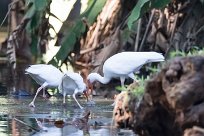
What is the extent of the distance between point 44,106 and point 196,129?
7281 mm

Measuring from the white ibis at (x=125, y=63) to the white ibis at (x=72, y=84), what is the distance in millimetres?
787

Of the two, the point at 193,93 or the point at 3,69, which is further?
the point at 3,69

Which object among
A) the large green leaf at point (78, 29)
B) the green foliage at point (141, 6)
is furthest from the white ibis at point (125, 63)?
the large green leaf at point (78, 29)

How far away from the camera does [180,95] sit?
546 centimetres

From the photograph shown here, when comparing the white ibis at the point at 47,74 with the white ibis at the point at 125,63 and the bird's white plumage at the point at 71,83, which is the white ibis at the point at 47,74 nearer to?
the bird's white plumage at the point at 71,83

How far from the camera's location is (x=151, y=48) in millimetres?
16562

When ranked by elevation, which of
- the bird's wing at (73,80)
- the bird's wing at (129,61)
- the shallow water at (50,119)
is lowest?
the shallow water at (50,119)

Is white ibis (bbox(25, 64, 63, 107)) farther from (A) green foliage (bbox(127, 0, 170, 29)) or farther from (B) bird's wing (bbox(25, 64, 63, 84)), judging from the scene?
(A) green foliage (bbox(127, 0, 170, 29))

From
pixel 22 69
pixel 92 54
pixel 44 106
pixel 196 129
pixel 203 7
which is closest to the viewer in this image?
pixel 196 129

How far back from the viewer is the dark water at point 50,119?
8.19 meters

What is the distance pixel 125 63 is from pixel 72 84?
43.3 inches

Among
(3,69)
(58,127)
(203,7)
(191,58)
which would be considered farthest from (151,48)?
(191,58)

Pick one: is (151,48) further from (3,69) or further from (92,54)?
(3,69)

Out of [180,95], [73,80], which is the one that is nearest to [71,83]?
[73,80]
